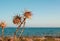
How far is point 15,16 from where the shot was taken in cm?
1620

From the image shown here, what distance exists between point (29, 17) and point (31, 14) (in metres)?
0.24

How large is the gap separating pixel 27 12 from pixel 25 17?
1.25 feet

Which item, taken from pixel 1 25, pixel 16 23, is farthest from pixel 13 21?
pixel 1 25

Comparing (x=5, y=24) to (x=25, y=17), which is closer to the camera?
(x=25, y=17)

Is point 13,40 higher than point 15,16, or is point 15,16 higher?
point 15,16

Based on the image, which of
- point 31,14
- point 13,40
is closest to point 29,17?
point 31,14

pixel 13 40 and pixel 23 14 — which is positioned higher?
pixel 23 14

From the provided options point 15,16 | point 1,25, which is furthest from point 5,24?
point 15,16

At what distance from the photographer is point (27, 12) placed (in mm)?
15773

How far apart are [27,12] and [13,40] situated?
7.42 ft

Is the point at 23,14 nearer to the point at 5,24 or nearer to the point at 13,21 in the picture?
the point at 13,21

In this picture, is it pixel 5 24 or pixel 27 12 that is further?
pixel 5 24

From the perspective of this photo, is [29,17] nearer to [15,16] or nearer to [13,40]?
[15,16]

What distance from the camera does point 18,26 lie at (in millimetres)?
15867
